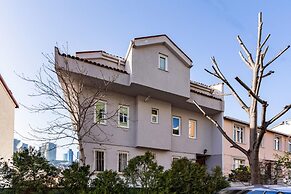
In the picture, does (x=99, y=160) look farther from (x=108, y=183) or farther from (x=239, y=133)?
(x=239, y=133)

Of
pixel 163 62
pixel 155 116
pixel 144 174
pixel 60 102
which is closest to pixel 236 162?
pixel 155 116

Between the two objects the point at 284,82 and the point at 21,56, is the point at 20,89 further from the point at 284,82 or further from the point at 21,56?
the point at 284,82

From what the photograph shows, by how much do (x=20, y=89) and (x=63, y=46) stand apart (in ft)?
10.3

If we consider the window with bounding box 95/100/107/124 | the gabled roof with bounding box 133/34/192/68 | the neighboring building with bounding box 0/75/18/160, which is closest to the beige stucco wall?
the neighboring building with bounding box 0/75/18/160

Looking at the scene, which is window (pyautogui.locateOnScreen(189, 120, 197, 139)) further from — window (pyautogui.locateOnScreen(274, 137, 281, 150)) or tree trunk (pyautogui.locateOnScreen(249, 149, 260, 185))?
tree trunk (pyautogui.locateOnScreen(249, 149, 260, 185))

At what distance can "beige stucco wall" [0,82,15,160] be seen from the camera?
2197 centimetres

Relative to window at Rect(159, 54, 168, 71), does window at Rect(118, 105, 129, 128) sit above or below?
below

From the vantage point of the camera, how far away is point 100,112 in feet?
63.7

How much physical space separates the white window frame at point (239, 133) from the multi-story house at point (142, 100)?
4.51m

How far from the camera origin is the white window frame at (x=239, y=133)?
1097 inches

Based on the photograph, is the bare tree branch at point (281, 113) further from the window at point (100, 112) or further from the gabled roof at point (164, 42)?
the gabled roof at point (164, 42)

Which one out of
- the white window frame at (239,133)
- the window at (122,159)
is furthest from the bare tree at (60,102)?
the white window frame at (239,133)

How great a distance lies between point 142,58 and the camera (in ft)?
66.8

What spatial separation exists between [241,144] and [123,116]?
38.8ft
